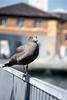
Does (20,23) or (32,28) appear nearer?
(20,23)

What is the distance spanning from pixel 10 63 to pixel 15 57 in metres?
0.09

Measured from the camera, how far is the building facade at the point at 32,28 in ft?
154

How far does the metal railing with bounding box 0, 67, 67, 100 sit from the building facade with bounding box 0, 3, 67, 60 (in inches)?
1619

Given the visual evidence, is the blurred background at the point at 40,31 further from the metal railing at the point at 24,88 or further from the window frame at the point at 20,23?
the metal railing at the point at 24,88

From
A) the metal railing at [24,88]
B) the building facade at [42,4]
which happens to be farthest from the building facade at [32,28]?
the metal railing at [24,88]

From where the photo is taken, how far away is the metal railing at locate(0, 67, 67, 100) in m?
3.39

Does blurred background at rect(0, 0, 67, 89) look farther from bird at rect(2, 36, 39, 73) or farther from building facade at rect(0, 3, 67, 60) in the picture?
bird at rect(2, 36, 39, 73)

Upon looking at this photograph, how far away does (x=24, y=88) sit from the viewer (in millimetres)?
4277

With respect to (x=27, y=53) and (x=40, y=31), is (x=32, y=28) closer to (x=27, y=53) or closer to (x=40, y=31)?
(x=40, y=31)

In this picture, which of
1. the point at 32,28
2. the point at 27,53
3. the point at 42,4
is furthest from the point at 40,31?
the point at 27,53

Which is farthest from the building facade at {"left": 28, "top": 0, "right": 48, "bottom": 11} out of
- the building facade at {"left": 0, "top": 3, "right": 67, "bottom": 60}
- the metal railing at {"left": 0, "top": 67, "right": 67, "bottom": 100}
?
the metal railing at {"left": 0, "top": 67, "right": 67, "bottom": 100}

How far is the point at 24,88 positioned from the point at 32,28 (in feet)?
146

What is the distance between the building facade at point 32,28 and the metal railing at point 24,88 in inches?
1619

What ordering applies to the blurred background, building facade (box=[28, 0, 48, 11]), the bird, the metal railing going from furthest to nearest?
building facade (box=[28, 0, 48, 11]), the blurred background, the bird, the metal railing
